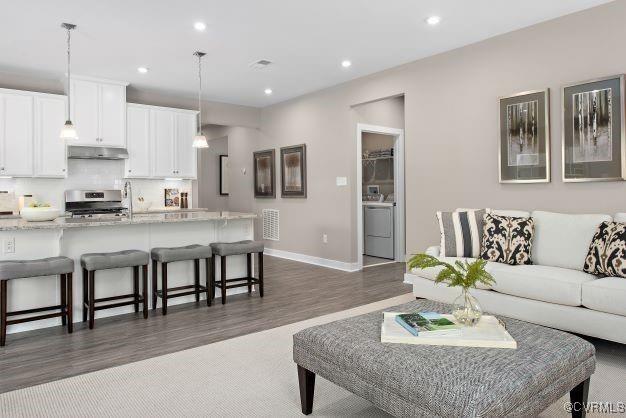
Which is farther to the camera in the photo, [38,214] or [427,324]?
[38,214]

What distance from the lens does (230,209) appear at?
343 inches

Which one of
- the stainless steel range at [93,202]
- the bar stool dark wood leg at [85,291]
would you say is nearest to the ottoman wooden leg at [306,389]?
the bar stool dark wood leg at [85,291]

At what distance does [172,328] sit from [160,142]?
3619 mm

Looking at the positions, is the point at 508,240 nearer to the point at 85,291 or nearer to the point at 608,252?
the point at 608,252

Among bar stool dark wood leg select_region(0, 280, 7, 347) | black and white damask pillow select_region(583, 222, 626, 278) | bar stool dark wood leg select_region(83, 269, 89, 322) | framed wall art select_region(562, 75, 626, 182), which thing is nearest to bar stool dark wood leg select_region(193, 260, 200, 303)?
bar stool dark wood leg select_region(83, 269, 89, 322)

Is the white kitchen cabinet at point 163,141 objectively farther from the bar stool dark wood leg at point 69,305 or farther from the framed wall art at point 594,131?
the framed wall art at point 594,131

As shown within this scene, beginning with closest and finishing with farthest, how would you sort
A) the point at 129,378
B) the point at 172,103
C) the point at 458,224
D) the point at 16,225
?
the point at 129,378 → the point at 16,225 → the point at 458,224 → the point at 172,103

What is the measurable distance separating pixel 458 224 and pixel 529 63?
66.2 inches

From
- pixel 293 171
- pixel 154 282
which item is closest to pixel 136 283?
pixel 154 282

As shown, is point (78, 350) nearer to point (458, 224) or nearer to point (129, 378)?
point (129, 378)

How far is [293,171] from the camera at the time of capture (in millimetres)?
7031

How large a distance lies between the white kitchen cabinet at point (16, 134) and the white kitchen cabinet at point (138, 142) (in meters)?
1.17

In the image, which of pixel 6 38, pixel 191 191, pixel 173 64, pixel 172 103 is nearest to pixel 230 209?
pixel 191 191

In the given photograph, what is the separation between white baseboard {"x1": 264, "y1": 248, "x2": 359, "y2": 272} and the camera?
6109 mm
